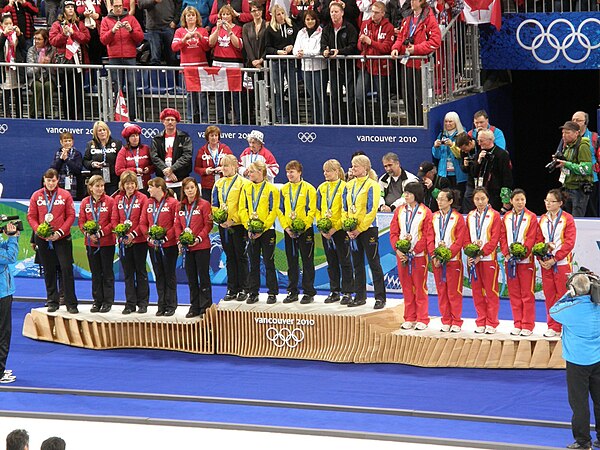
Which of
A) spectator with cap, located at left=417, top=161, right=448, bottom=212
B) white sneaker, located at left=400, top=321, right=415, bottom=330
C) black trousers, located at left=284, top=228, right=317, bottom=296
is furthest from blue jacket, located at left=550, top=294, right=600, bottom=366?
spectator with cap, located at left=417, top=161, right=448, bottom=212

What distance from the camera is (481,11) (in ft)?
64.3

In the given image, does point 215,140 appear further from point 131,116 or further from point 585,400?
point 585,400

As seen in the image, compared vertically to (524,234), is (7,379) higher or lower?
lower

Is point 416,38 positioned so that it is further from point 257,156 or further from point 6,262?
point 6,262

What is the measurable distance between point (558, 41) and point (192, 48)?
5610mm

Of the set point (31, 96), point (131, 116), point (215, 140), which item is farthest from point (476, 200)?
point (31, 96)

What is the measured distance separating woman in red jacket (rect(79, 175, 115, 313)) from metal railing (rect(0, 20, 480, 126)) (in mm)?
4391

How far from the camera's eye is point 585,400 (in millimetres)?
11766

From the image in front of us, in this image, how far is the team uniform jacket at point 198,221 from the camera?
15.9 metres

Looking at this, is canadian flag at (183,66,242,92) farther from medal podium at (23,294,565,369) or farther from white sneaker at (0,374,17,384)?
white sneaker at (0,374,17,384)

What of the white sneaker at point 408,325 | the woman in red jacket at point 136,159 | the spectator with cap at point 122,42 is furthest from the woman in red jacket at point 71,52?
the white sneaker at point 408,325

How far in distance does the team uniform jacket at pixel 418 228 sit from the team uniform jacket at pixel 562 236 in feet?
4.30

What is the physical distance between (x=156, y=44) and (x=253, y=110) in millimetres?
2139

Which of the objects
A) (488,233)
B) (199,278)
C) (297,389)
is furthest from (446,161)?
(297,389)
